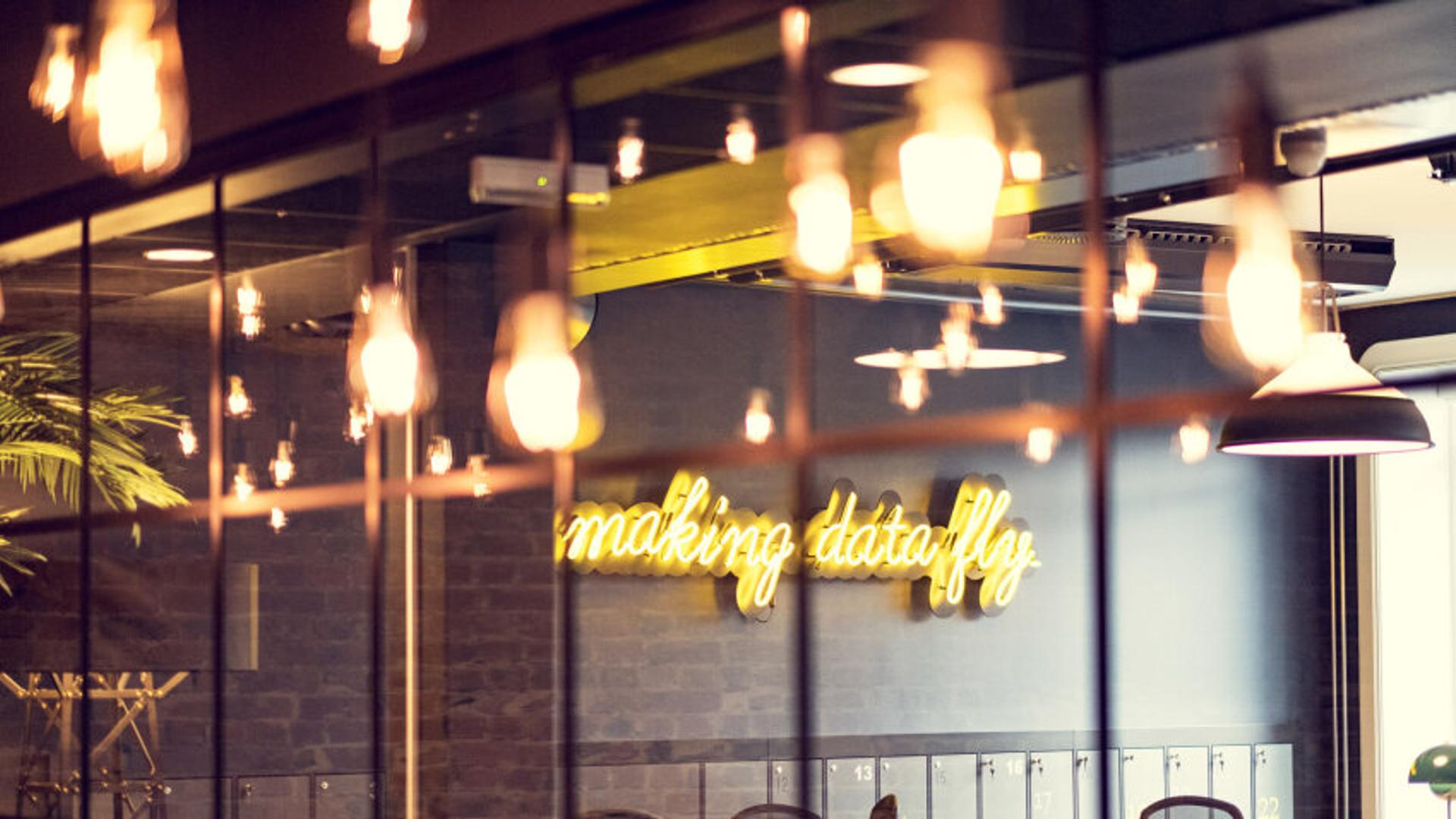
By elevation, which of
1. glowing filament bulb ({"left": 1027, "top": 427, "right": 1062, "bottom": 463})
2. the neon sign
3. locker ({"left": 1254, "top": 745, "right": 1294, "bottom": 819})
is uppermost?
glowing filament bulb ({"left": 1027, "top": 427, "right": 1062, "bottom": 463})

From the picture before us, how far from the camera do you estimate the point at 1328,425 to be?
395cm

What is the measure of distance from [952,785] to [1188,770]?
110cm

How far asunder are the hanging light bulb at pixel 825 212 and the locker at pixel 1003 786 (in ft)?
18.9

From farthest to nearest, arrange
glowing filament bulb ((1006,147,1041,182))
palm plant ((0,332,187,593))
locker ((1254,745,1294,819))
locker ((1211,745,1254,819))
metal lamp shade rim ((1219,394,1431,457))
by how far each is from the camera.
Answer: locker ((1254,745,1294,819)) → locker ((1211,745,1254,819)) → palm plant ((0,332,187,593)) → glowing filament bulb ((1006,147,1041,182)) → metal lamp shade rim ((1219,394,1431,457))

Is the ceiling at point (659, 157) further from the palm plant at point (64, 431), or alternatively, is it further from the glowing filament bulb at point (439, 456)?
the glowing filament bulb at point (439, 456)

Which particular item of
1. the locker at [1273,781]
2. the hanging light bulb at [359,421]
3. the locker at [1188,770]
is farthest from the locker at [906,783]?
the hanging light bulb at [359,421]

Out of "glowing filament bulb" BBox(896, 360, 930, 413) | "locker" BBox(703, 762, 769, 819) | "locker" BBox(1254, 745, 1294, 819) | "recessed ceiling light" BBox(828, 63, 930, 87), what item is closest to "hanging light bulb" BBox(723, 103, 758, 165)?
"recessed ceiling light" BBox(828, 63, 930, 87)

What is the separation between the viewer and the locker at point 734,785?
931 centimetres

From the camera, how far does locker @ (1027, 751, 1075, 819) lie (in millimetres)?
9359

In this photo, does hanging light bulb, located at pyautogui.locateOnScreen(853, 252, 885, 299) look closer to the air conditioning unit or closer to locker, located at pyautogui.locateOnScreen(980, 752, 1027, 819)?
the air conditioning unit

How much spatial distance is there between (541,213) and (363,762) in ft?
5.28

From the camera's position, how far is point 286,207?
18.6 ft

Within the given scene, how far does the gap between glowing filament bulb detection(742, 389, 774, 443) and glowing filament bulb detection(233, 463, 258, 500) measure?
2.01 metres

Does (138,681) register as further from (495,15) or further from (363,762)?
(495,15)
